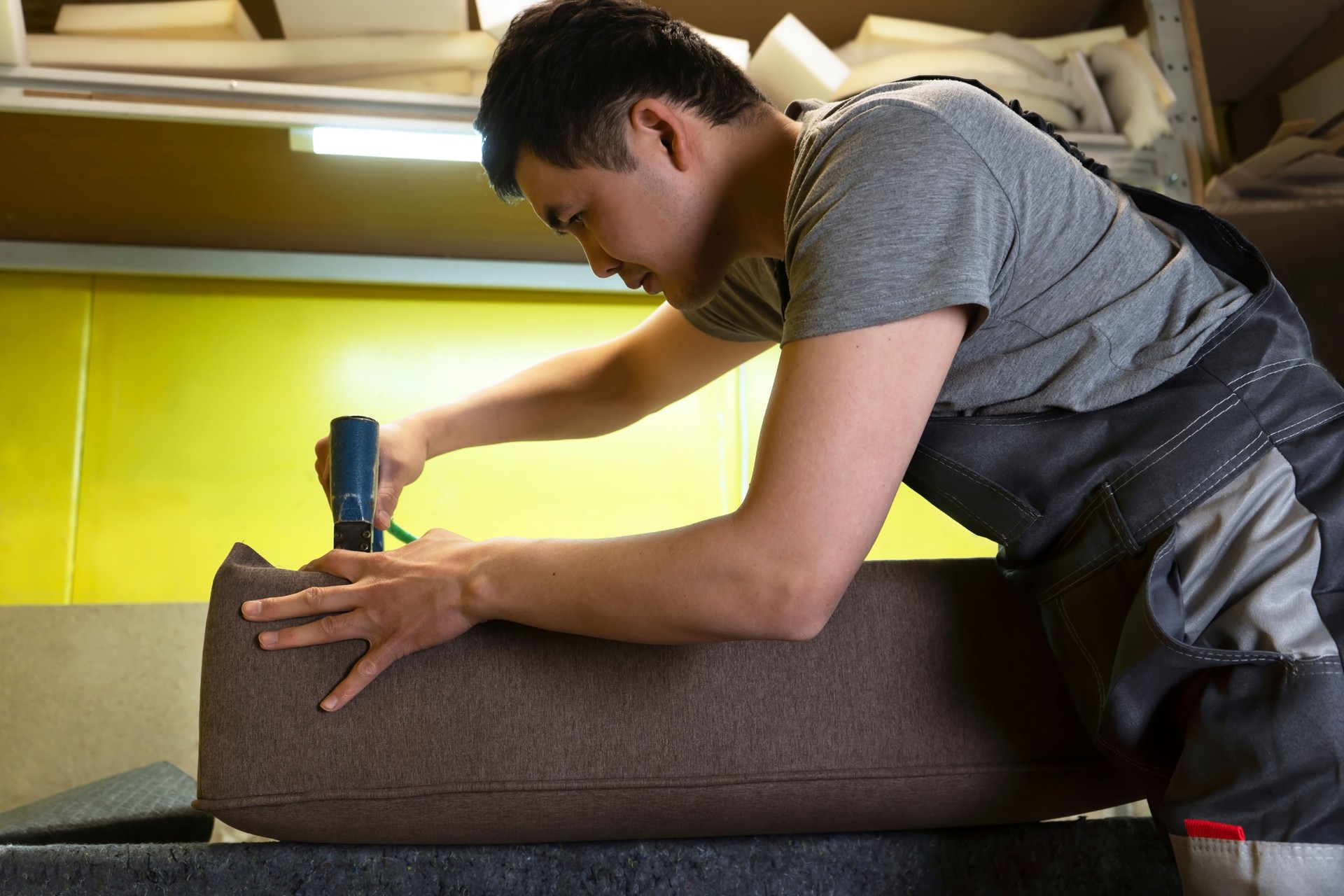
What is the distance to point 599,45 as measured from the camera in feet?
3.02

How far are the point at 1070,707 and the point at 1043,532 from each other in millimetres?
145

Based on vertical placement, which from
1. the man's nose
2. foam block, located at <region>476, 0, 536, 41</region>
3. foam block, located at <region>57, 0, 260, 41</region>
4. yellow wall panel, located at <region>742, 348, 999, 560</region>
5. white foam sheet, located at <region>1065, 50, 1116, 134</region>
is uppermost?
foam block, located at <region>57, 0, 260, 41</region>

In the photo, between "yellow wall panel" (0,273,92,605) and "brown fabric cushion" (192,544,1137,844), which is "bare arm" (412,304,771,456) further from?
"yellow wall panel" (0,273,92,605)

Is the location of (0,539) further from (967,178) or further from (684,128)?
(967,178)


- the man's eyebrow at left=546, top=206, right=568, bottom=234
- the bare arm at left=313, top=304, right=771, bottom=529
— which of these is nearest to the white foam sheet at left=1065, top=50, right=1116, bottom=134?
the bare arm at left=313, top=304, right=771, bottom=529

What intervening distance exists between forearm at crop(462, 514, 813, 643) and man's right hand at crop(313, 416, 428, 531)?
1.03 ft

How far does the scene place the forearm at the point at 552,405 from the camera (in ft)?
4.01

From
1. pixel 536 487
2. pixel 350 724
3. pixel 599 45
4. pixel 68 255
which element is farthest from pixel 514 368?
pixel 350 724

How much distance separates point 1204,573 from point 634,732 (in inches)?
16.0

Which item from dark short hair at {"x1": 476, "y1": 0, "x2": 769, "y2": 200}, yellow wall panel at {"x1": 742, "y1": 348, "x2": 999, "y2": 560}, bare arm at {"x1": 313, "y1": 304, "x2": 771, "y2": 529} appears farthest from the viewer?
yellow wall panel at {"x1": 742, "y1": 348, "x2": 999, "y2": 560}

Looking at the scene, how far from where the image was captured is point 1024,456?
799 millimetres

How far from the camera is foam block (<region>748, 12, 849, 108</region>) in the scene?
1.61m

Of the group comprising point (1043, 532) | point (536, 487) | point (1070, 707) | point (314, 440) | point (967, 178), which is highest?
point (967, 178)

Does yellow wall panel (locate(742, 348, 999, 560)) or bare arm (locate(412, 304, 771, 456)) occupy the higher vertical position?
bare arm (locate(412, 304, 771, 456))
